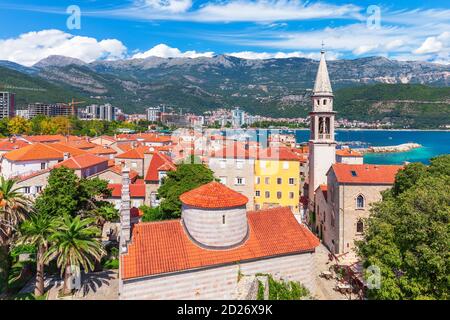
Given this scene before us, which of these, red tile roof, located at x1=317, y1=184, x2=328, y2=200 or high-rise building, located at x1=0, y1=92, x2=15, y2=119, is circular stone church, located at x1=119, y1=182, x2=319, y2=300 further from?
high-rise building, located at x1=0, y1=92, x2=15, y2=119

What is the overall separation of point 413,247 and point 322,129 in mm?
25636

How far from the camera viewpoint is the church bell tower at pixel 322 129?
42.3 m

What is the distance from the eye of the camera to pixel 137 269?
18.8 metres

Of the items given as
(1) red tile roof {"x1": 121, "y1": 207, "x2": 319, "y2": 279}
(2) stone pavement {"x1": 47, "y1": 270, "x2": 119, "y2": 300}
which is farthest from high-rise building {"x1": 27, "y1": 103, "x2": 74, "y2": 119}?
(1) red tile roof {"x1": 121, "y1": 207, "x2": 319, "y2": 279}

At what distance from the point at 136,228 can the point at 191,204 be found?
3569mm

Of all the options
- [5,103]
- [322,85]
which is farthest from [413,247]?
Answer: [5,103]

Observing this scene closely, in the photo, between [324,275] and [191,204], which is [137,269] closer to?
[191,204]

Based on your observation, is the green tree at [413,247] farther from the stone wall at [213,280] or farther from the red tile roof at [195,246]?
the red tile roof at [195,246]

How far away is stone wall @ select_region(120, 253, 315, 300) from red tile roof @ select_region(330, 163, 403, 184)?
12765mm

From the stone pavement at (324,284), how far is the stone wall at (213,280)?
2.57m

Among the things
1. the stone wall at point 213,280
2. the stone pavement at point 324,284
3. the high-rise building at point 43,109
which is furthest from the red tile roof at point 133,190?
the high-rise building at point 43,109

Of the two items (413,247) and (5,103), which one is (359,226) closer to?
(413,247)

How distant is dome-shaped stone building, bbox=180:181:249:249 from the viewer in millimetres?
20578

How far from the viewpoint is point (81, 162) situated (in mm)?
49500
